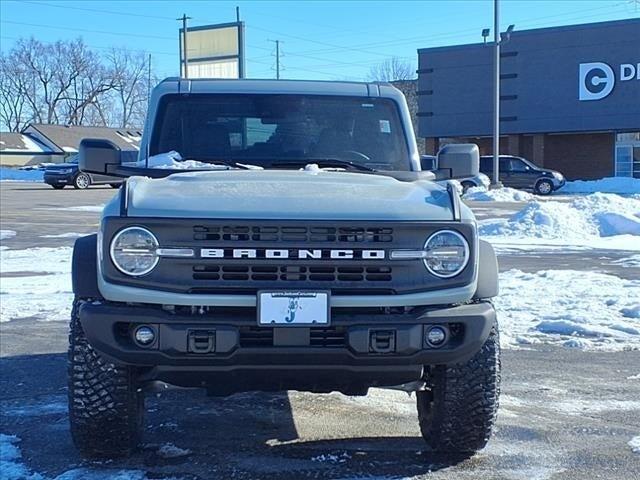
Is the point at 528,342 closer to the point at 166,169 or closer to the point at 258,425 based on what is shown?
the point at 258,425

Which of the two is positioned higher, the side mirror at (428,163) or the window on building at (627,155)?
the window on building at (627,155)

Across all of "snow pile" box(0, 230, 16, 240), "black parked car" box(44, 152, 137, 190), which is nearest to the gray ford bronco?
"snow pile" box(0, 230, 16, 240)

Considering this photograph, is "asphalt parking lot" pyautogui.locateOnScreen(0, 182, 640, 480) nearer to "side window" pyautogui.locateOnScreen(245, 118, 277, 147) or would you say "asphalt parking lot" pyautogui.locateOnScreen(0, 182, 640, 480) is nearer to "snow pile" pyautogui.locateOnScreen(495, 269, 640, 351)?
"snow pile" pyautogui.locateOnScreen(495, 269, 640, 351)

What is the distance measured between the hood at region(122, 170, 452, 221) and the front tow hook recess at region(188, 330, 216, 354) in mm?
511

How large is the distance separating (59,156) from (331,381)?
8327 centimetres

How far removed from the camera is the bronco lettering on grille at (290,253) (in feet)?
12.2

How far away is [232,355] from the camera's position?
12.1 feet

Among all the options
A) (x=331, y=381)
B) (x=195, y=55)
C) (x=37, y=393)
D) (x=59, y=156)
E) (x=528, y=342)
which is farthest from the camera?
(x=59, y=156)

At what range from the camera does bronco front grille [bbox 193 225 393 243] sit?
3.74m

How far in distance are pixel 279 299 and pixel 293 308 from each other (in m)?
0.07

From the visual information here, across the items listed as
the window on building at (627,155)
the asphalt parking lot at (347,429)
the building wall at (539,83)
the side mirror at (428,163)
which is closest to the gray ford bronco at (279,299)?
the asphalt parking lot at (347,429)

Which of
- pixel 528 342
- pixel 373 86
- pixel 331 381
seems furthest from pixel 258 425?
pixel 528 342

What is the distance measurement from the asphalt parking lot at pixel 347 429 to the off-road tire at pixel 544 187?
28.3 meters

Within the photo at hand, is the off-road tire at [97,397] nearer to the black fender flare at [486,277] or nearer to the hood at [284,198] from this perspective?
the hood at [284,198]
